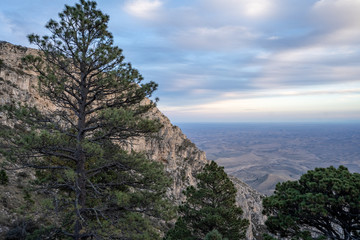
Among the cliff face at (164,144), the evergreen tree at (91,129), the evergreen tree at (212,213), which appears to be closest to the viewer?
the evergreen tree at (91,129)

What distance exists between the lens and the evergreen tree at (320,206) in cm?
892

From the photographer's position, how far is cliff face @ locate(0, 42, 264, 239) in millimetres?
34319

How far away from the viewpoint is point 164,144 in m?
51.2

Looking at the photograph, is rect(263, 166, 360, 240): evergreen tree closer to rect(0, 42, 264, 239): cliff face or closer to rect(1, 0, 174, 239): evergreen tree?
rect(1, 0, 174, 239): evergreen tree

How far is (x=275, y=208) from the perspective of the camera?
10750 mm

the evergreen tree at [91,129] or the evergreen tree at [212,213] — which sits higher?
the evergreen tree at [91,129]

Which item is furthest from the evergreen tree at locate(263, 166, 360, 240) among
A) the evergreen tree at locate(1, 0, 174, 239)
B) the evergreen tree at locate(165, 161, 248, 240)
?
the evergreen tree at locate(1, 0, 174, 239)

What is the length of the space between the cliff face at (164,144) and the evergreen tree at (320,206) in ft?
56.5

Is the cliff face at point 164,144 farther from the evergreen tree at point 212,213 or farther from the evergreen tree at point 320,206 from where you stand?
the evergreen tree at point 320,206

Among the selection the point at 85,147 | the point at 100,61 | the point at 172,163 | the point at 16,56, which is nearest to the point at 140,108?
the point at 100,61

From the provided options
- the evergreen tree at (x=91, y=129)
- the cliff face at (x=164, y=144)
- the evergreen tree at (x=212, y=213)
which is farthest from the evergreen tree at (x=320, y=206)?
the cliff face at (x=164, y=144)

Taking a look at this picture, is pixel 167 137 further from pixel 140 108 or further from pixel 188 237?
pixel 140 108

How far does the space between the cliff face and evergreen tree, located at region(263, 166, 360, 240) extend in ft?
56.5

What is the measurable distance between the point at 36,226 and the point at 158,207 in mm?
8966
